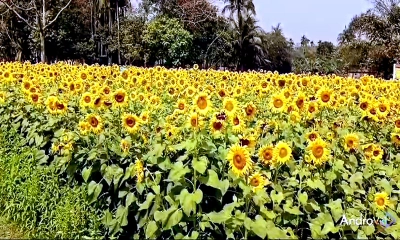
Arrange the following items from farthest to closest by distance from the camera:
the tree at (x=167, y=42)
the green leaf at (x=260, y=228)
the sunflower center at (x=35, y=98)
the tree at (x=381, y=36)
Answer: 1. the tree at (x=167, y=42)
2. the tree at (x=381, y=36)
3. the sunflower center at (x=35, y=98)
4. the green leaf at (x=260, y=228)

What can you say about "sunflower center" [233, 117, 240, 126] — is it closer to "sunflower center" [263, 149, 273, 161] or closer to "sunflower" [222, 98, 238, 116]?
"sunflower" [222, 98, 238, 116]

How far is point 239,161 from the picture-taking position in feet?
8.66

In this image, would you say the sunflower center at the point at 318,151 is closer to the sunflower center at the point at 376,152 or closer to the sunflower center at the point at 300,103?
the sunflower center at the point at 376,152

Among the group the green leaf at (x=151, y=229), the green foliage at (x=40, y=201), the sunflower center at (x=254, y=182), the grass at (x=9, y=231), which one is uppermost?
the sunflower center at (x=254, y=182)

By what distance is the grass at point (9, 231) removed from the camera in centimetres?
380

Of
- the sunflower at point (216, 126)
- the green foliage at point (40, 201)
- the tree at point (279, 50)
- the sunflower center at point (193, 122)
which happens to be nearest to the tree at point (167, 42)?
the tree at point (279, 50)

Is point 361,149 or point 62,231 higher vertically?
point 361,149

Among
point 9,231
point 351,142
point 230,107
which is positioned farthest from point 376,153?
point 9,231

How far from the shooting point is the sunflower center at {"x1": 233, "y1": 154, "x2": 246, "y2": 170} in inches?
104

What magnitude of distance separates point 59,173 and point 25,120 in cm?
107

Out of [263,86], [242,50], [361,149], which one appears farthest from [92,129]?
[242,50]

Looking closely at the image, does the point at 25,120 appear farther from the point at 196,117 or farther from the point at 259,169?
the point at 259,169

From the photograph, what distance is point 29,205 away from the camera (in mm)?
3895

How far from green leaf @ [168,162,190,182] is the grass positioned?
1500mm
